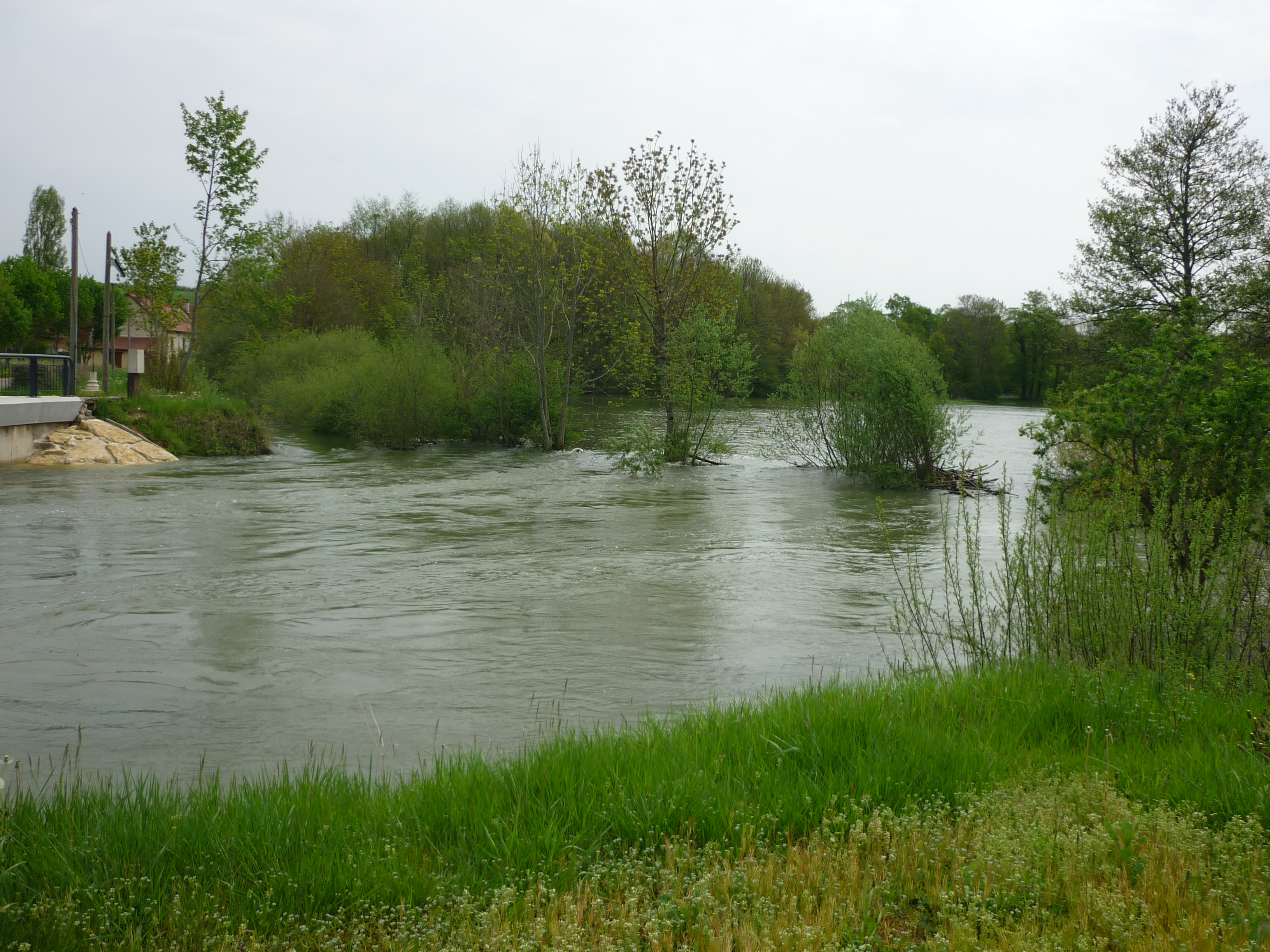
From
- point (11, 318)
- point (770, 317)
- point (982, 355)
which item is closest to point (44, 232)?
point (11, 318)

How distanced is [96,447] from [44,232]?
82726 mm

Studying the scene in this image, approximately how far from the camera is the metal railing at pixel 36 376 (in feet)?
87.0

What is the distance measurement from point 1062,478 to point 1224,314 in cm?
2593

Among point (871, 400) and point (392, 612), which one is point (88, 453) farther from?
point (871, 400)

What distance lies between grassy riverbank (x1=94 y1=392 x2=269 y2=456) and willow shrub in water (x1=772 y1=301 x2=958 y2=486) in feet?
53.6

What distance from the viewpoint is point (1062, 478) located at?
9.22 m

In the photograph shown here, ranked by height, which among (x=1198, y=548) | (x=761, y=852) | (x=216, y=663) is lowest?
(x=216, y=663)

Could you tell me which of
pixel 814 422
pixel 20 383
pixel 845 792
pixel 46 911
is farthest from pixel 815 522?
Result: pixel 20 383

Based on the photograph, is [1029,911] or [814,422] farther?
[814,422]

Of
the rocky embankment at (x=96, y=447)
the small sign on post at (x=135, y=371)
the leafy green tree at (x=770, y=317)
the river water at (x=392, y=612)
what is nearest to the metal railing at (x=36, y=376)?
the rocky embankment at (x=96, y=447)

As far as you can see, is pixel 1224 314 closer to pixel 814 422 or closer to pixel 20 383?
pixel 814 422

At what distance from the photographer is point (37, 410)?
82.0ft

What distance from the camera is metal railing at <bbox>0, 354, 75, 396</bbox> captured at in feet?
87.0

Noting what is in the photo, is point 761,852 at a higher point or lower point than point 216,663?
higher
